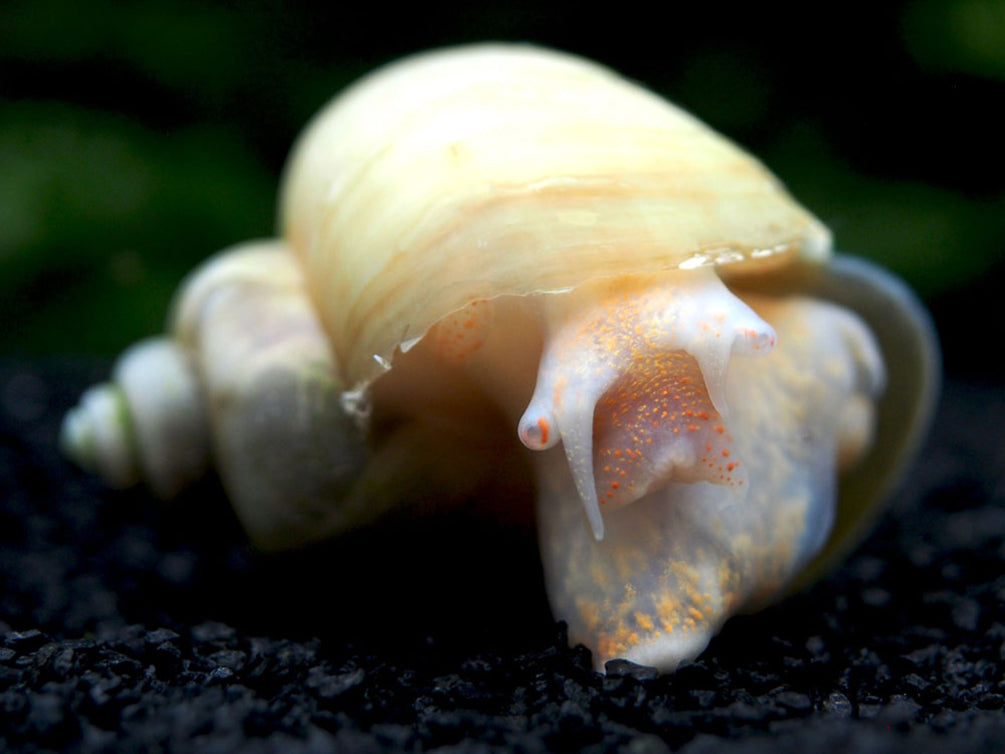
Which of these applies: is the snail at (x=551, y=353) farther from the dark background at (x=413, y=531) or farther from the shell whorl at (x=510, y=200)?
the dark background at (x=413, y=531)

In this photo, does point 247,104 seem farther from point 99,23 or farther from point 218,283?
point 218,283

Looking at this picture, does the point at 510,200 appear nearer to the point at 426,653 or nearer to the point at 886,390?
the point at 426,653

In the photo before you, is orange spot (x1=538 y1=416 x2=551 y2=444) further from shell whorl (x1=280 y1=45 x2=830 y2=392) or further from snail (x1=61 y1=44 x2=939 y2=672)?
shell whorl (x1=280 y1=45 x2=830 y2=392)

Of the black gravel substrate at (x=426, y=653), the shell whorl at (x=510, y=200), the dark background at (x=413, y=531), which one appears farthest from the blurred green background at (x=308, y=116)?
the shell whorl at (x=510, y=200)

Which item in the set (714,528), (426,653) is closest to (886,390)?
(714,528)

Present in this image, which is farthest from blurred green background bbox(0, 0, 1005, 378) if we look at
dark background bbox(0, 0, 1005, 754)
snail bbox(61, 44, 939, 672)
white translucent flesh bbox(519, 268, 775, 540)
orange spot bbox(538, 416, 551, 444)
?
orange spot bbox(538, 416, 551, 444)

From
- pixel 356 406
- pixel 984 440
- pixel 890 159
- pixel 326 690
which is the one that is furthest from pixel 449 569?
pixel 890 159
